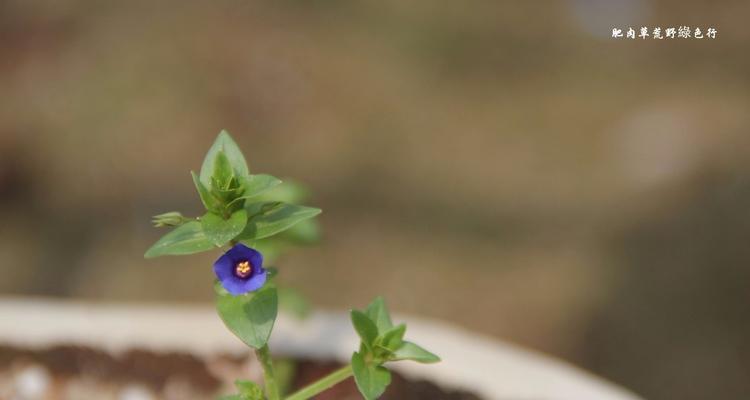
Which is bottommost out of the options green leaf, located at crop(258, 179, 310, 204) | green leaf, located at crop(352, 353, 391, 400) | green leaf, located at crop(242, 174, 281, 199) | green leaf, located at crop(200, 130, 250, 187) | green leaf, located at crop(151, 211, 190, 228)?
green leaf, located at crop(352, 353, 391, 400)

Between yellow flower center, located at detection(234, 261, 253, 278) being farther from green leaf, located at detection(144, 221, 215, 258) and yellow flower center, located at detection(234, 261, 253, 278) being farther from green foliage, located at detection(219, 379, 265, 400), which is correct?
green foliage, located at detection(219, 379, 265, 400)

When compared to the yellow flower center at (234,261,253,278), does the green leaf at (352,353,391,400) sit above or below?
below

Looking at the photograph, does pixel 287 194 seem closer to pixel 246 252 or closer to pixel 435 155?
pixel 246 252

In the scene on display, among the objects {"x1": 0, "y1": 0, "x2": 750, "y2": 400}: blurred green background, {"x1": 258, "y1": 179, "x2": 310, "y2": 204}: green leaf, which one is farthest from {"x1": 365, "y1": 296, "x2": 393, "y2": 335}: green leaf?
{"x1": 0, "y1": 0, "x2": 750, "y2": 400}: blurred green background

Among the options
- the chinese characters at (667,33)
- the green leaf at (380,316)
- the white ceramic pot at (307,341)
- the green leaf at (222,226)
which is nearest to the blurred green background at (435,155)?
the chinese characters at (667,33)

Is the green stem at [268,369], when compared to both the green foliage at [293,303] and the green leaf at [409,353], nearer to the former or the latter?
the green leaf at [409,353]

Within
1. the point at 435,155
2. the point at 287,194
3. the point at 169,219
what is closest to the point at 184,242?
the point at 169,219

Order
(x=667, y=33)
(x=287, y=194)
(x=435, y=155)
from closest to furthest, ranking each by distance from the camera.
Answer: (x=287, y=194) → (x=435, y=155) → (x=667, y=33)

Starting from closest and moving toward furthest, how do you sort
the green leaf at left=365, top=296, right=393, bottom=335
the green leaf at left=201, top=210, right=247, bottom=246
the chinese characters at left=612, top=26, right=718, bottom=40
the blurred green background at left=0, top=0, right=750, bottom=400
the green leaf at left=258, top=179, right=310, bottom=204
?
the green leaf at left=201, top=210, right=247, bottom=246 < the green leaf at left=365, top=296, right=393, bottom=335 < the green leaf at left=258, top=179, right=310, bottom=204 < the blurred green background at left=0, top=0, right=750, bottom=400 < the chinese characters at left=612, top=26, right=718, bottom=40
